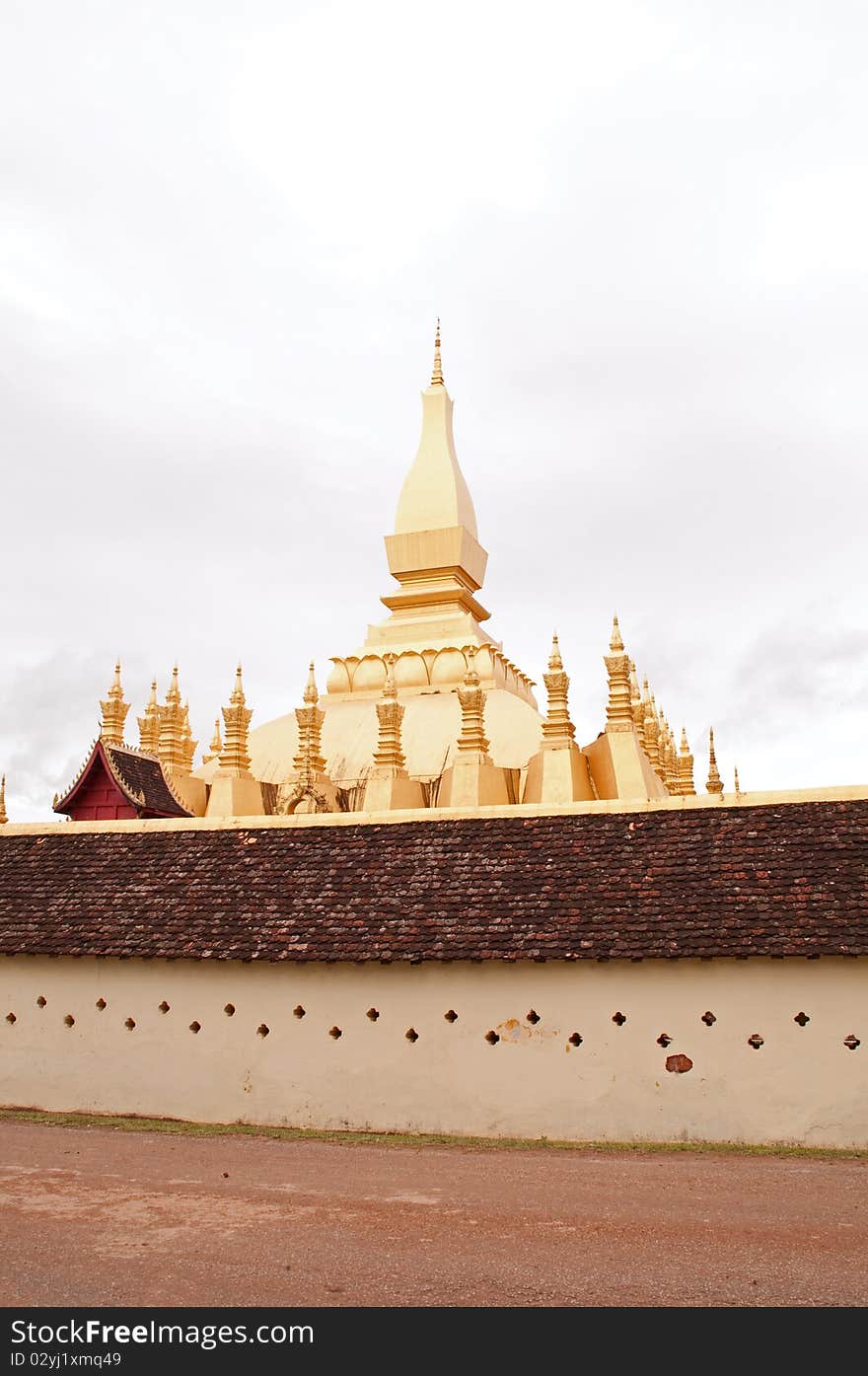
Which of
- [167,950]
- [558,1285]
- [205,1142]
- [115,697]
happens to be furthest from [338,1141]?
[115,697]

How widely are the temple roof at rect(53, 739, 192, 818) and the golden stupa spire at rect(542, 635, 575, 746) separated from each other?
282 inches

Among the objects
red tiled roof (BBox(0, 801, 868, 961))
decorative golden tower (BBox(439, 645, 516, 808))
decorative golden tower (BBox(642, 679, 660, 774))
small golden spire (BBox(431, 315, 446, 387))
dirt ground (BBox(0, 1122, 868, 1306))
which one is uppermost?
small golden spire (BBox(431, 315, 446, 387))

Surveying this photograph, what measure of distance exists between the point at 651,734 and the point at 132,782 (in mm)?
10668

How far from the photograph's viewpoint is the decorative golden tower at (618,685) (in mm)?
22719

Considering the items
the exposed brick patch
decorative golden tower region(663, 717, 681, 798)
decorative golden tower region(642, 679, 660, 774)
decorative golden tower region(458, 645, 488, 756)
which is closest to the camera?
the exposed brick patch

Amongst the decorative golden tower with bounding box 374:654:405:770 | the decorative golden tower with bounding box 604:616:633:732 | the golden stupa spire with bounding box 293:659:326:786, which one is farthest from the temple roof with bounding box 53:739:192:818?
the decorative golden tower with bounding box 604:616:633:732

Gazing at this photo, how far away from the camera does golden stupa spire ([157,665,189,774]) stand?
26141 mm

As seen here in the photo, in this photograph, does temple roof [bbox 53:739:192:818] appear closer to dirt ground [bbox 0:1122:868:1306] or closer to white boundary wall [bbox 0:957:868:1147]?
white boundary wall [bbox 0:957:868:1147]

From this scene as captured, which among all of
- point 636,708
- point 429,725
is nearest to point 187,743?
point 429,725

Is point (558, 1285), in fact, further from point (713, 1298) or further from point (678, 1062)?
point (678, 1062)

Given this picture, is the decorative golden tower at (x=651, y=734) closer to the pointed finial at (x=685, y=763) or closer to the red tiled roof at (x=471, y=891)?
the pointed finial at (x=685, y=763)

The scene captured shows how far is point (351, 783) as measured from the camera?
2467 cm

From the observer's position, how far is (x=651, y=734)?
2656 centimetres

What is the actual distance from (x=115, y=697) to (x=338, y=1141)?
14371 millimetres
